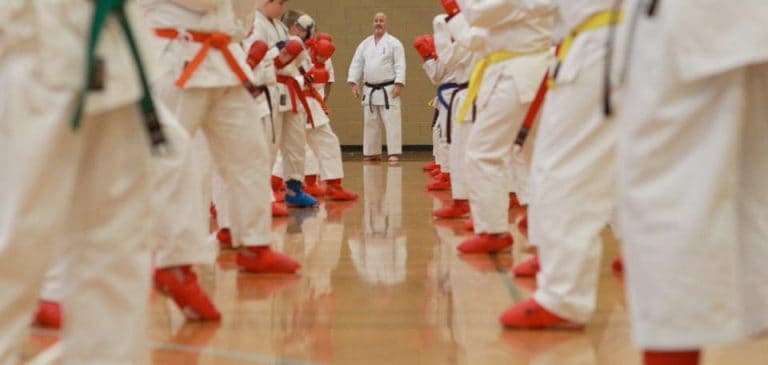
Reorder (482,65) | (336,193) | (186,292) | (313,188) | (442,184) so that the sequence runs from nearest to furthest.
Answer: (186,292) → (482,65) → (336,193) → (313,188) → (442,184)

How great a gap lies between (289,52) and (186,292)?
10.4 feet

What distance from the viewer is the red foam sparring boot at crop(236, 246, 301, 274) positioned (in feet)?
15.3

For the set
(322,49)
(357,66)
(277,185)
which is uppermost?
(322,49)

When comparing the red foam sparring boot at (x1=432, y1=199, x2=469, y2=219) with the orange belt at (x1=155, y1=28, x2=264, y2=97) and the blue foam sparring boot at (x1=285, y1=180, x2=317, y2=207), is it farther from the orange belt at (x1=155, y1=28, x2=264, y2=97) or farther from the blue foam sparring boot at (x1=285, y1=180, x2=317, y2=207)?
the orange belt at (x1=155, y1=28, x2=264, y2=97)

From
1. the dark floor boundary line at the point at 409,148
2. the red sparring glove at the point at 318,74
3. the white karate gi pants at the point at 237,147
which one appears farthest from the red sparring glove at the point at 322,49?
the dark floor boundary line at the point at 409,148

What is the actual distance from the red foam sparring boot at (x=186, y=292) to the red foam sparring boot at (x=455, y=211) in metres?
3.50

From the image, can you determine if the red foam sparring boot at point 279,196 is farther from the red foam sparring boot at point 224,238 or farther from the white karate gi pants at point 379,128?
the white karate gi pants at point 379,128

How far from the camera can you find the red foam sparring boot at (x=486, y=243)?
5332 mm

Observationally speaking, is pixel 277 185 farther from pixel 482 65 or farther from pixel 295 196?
pixel 482 65

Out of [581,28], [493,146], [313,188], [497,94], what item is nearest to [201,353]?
[581,28]

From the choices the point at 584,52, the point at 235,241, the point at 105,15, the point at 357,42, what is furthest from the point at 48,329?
the point at 357,42

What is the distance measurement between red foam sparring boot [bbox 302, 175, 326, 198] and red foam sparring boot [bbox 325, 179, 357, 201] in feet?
0.81

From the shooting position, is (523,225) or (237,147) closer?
(237,147)

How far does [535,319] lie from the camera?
350 cm
